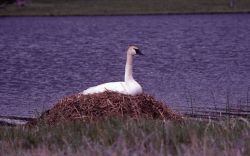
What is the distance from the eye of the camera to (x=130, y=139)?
28.8ft

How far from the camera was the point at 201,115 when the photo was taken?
19641 mm

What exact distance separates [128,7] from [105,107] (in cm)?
9005

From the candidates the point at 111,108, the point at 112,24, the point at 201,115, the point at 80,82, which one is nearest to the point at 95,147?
the point at 111,108

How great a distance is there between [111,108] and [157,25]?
74307 millimetres

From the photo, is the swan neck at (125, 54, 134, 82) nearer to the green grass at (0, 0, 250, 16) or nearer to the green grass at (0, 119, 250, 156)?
the green grass at (0, 119, 250, 156)

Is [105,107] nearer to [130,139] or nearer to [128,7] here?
[130,139]

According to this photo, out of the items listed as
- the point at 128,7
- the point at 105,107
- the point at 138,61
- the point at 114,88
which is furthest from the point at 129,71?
the point at 128,7

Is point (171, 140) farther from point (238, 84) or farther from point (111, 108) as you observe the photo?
point (238, 84)

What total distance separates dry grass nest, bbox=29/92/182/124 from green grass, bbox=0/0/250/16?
280 ft

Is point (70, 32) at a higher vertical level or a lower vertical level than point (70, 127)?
higher

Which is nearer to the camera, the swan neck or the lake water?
the swan neck

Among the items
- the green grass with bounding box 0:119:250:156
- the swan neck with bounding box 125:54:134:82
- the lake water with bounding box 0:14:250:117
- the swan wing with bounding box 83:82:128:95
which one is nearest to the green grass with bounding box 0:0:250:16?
the lake water with bounding box 0:14:250:117

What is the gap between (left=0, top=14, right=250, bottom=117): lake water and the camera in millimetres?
26567

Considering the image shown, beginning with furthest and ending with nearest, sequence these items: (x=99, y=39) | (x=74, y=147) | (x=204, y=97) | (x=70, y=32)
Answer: (x=70, y=32), (x=99, y=39), (x=204, y=97), (x=74, y=147)
